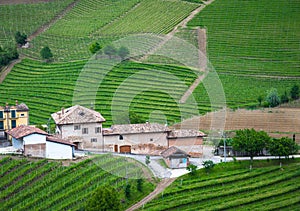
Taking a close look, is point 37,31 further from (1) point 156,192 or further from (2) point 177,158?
(1) point 156,192

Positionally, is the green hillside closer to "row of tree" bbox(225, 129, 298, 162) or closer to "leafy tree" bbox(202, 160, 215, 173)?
"row of tree" bbox(225, 129, 298, 162)

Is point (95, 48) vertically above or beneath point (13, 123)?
above

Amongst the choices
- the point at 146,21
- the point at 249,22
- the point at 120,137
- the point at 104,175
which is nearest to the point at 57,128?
the point at 120,137

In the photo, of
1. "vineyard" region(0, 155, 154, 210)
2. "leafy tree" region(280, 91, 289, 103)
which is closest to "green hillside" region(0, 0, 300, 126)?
"leafy tree" region(280, 91, 289, 103)

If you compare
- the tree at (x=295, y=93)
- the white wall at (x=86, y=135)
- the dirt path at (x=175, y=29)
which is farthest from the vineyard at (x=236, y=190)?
the dirt path at (x=175, y=29)

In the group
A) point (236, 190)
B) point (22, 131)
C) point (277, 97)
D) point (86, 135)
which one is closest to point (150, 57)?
point (277, 97)
